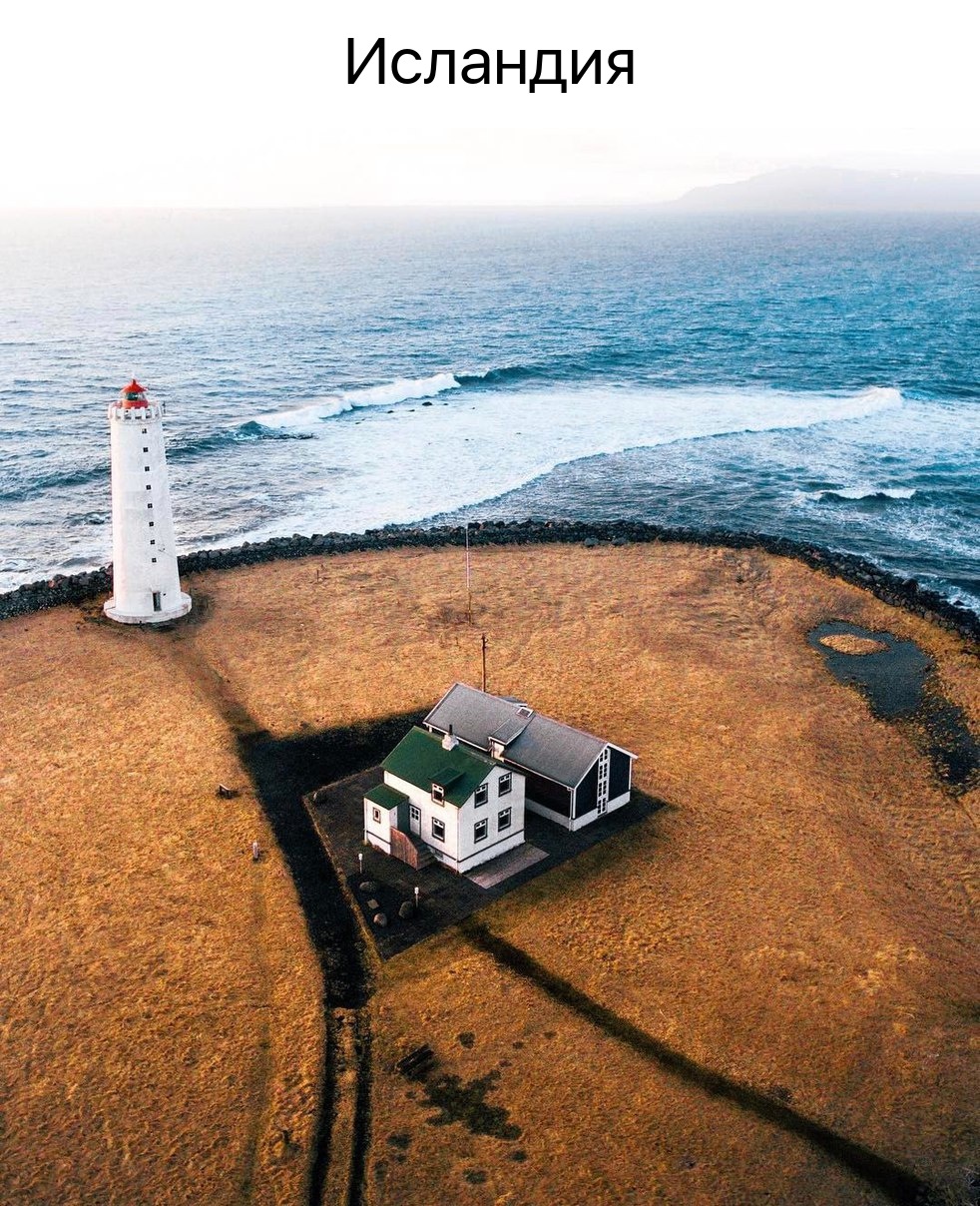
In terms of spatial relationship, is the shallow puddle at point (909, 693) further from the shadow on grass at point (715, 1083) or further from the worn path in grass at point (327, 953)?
the worn path in grass at point (327, 953)

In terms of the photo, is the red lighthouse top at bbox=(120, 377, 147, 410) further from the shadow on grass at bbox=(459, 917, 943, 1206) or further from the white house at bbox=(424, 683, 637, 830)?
the shadow on grass at bbox=(459, 917, 943, 1206)

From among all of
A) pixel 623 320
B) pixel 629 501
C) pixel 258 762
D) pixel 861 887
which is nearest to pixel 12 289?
pixel 623 320

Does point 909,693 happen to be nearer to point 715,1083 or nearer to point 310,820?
point 715,1083

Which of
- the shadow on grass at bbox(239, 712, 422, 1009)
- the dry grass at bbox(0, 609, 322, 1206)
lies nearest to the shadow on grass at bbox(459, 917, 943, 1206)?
the shadow on grass at bbox(239, 712, 422, 1009)

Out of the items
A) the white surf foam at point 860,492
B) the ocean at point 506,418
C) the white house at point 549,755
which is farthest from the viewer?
the white surf foam at point 860,492

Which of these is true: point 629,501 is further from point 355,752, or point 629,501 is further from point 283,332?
point 283,332

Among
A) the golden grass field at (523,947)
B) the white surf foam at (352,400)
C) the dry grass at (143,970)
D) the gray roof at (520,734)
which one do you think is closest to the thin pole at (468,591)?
the golden grass field at (523,947)

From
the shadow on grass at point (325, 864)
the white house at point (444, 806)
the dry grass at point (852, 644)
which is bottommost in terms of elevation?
the shadow on grass at point (325, 864)

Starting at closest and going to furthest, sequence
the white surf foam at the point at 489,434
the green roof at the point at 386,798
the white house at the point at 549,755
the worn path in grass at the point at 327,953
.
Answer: the worn path in grass at the point at 327,953, the green roof at the point at 386,798, the white house at the point at 549,755, the white surf foam at the point at 489,434
